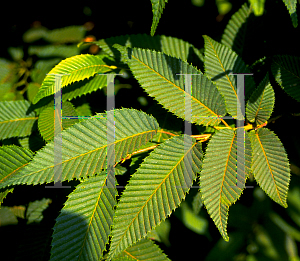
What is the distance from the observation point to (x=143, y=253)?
866 millimetres

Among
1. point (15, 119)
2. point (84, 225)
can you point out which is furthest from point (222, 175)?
point (15, 119)

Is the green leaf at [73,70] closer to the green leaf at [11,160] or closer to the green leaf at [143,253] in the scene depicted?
the green leaf at [11,160]

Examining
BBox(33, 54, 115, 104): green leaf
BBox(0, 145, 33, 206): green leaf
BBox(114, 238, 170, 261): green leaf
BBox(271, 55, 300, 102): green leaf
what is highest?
BBox(33, 54, 115, 104): green leaf

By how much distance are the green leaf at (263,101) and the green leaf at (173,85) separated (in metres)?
0.10

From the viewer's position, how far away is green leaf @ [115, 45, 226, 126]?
2.48 feet

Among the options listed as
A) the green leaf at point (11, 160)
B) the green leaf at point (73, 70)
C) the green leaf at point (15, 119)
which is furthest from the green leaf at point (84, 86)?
the green leaf at point (11, 160)

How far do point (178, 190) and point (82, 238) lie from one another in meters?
0.29

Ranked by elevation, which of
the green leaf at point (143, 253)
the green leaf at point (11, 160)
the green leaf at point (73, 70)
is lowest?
the green leaf at point (143, 253)

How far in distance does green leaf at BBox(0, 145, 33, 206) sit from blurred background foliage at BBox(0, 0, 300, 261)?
0.18 metres

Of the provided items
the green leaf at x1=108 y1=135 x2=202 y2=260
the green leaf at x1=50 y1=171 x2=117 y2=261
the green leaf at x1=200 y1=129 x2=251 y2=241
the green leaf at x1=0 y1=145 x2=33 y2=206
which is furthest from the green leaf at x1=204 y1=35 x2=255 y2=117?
the green leaf at x1=0 y1=145 x2=33 y2=206

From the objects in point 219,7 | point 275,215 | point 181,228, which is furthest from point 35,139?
point 275,215

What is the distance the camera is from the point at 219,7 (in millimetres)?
1208

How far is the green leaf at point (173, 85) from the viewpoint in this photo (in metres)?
0.76

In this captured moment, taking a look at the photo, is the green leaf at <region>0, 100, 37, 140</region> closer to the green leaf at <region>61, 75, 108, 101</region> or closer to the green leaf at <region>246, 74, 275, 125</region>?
the green leaf at <region>61, 75, 108, 101</region>
